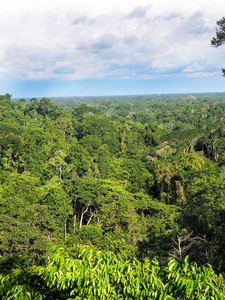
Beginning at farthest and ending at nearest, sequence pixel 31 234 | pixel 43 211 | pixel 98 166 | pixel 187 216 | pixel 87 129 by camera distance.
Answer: pixel 87 129, pixel 98 166, pixel 43 211, pixel 31 234, pixel 187 216

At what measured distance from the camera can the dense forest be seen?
3.00 m

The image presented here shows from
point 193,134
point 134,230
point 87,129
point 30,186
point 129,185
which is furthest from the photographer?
point 87,129

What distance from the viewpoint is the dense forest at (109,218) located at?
300cm

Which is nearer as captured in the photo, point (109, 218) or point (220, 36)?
point (220, 36)

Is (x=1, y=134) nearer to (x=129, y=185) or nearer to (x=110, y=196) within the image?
(x=129, y=185)

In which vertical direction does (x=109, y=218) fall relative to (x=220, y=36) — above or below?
below

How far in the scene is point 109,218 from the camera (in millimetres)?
16016

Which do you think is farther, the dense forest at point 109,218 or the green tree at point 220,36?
the green tree at point 220,36

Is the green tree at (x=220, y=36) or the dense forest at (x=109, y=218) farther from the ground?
the green tree at (x=220, y=36)

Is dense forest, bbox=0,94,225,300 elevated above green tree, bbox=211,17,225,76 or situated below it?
below

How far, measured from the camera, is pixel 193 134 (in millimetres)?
38125

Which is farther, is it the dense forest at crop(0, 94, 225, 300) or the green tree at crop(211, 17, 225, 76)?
the green tree at crop(211, 17, 225, 76)

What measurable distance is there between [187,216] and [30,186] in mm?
13654

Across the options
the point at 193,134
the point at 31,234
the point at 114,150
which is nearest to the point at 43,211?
the point at 31,234
